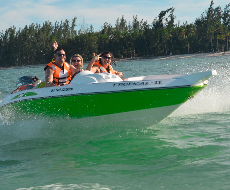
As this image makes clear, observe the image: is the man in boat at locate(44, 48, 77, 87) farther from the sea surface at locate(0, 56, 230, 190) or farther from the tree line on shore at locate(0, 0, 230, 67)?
the tree line on shore at locate(0, 0, 230, 67)

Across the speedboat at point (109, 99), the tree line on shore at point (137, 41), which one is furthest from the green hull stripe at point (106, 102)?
the tree line on shore at point (137, 41)

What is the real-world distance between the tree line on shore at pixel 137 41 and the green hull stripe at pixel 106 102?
6253 centimetres

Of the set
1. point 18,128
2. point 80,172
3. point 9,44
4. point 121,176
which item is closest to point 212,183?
point 121,176

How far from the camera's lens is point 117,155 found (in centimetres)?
428

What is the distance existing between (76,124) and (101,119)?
0.48m

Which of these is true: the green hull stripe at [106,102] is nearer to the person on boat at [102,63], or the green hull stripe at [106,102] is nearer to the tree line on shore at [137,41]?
the person on boat at [102,63]

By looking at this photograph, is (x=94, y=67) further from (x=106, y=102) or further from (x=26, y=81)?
(x=26, y=81)

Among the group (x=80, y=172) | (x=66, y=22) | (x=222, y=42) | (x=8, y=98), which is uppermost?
(x=66, y=22)

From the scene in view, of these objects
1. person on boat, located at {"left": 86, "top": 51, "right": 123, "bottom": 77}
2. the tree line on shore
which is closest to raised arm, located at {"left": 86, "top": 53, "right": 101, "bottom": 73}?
person on boat, located at {"left": 86, "top": 51, "right": 123, "bottom": 77}

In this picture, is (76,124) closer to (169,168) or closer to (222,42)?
(169,168)

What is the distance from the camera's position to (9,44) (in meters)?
76.6

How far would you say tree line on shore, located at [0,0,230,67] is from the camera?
65688 mm

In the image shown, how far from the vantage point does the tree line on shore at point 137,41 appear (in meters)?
65.7

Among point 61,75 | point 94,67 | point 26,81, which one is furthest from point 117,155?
point 26,81
